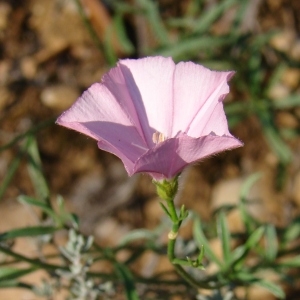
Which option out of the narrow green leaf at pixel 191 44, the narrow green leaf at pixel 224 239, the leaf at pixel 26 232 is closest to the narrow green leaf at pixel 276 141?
the narrow green leaf at pixel 191 44

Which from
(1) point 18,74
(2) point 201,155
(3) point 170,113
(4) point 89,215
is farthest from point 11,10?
(2) point 201,155

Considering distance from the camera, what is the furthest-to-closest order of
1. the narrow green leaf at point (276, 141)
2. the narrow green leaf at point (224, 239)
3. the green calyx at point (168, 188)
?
the narrow green leaf at point (276, 141) < the narrow green leaf at point (224, 239) < the green calyx at point (168, 188)

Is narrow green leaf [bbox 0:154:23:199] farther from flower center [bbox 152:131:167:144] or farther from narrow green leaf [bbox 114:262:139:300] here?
flower center [bbox 152:131:167:144]

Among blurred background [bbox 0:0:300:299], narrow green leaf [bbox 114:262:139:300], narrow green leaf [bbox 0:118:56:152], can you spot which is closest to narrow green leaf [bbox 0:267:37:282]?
narrow green leaf [bbox 114:262:139:300]

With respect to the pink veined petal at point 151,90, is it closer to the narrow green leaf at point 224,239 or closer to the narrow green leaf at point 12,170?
the narrow green leaf at point 224,239

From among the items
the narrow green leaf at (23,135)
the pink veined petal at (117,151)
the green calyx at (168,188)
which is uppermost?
the narrow green leaf at (23,135)

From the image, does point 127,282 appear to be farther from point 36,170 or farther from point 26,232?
point 36,170

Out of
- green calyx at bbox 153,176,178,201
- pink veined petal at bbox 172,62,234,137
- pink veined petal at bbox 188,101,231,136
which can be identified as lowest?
green calyx at bbox 153,176,178,201

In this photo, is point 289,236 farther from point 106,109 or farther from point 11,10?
point 11,10
